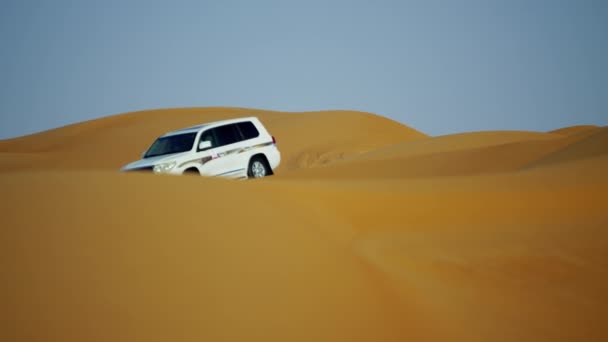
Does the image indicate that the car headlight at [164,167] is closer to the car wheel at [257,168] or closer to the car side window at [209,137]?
the car side window at [209,137]

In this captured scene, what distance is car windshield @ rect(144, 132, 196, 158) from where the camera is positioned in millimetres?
13008

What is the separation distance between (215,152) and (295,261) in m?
8.35

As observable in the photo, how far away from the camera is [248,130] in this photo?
14070mm

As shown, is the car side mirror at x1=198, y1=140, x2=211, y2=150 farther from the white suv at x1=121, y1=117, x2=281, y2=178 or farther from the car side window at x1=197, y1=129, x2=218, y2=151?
the car side window at x1=197, y1=129, x2=218, y2=151

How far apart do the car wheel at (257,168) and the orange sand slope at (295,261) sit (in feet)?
19.4

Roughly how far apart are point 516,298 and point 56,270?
358 cm

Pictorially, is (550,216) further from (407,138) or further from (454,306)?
(407,138)

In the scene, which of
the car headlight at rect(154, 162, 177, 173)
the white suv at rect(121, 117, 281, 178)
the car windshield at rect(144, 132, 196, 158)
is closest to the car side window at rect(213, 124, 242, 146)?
the white suv at rect(121, 117, 281, 178)

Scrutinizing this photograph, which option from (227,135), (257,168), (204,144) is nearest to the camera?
(204,144)

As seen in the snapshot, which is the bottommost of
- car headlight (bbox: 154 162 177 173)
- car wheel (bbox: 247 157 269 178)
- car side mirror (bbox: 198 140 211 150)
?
car wheel (bbox: 247 157 269 178)

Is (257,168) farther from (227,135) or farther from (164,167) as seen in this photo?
(164,167)

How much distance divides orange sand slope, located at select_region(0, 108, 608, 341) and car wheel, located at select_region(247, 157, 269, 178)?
5898 millimetres

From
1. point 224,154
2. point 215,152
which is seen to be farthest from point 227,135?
point 215,152

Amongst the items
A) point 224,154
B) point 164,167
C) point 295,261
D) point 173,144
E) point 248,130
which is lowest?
point 295,261
